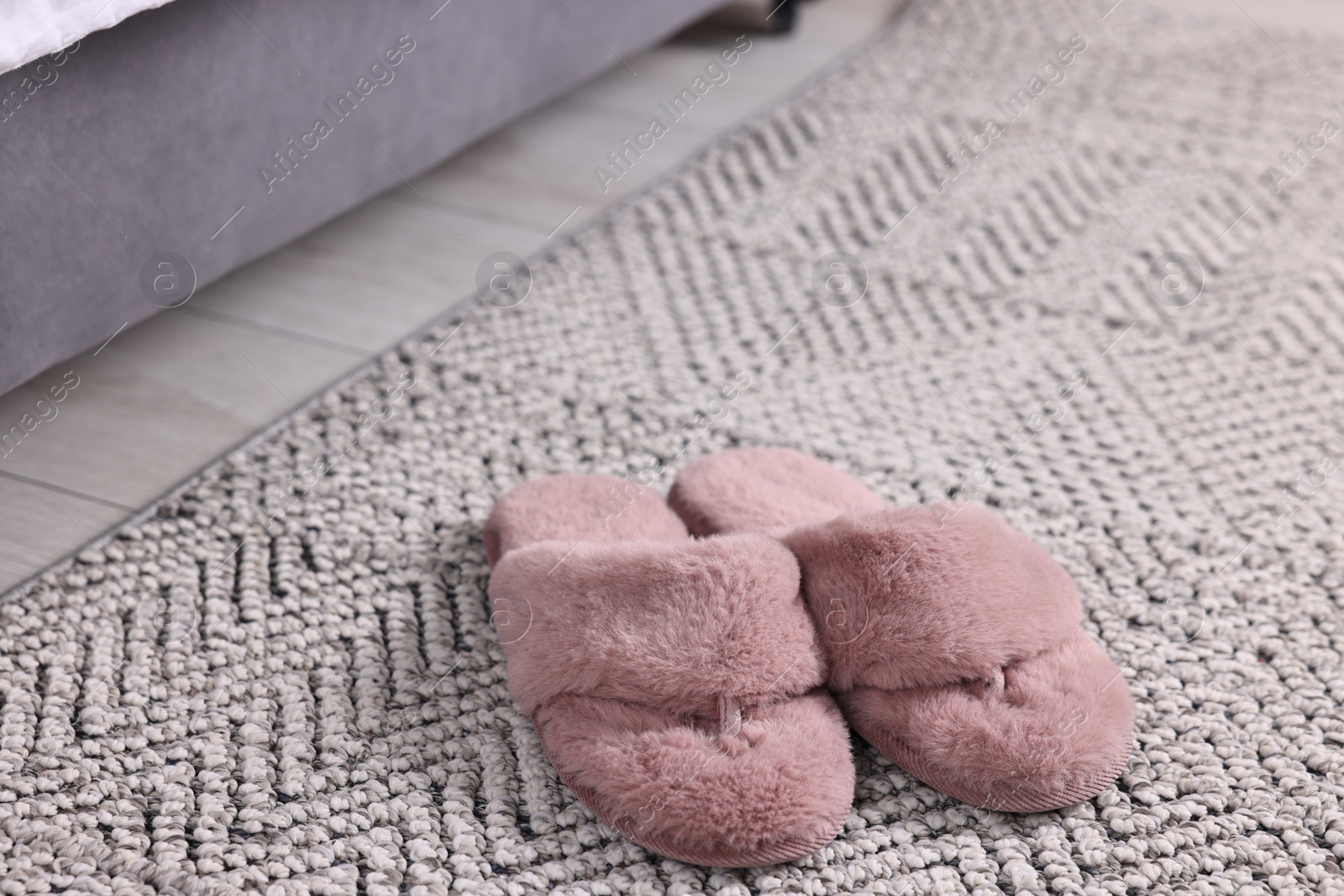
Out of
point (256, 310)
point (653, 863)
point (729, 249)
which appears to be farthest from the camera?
point (729, 249)

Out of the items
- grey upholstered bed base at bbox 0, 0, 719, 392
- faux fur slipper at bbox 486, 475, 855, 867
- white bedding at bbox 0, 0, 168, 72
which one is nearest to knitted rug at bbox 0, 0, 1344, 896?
faux fur slipper at bbox 486, 475, 855, 867

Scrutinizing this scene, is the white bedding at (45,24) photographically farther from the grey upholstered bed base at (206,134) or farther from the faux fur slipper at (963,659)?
the faux fur slipper at (963,659)

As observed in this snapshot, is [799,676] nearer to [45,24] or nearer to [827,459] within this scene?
[827,459]

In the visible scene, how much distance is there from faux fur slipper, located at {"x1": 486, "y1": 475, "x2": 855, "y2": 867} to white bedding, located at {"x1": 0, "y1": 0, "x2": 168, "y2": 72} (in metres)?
0.47

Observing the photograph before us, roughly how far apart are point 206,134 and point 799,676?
26.2 inches

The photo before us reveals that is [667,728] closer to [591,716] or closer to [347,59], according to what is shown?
[591,716]

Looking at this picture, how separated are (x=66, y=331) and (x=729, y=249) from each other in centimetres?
71

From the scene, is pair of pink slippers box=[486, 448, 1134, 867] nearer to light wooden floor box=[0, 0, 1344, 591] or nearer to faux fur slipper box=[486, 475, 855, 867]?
faux fur slipper box=[486, 475, 855, 867]

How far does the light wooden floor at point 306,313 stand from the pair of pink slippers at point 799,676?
0.40m

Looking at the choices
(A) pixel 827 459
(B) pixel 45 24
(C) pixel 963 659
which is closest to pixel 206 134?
(B) pixel 45 24

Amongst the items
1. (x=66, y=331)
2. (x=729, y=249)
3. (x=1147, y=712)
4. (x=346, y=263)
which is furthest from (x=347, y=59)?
(x=1147, y=712)

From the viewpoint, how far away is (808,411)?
3.37 feet

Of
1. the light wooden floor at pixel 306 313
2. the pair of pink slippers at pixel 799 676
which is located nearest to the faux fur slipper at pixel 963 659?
the pair of pink slippers at pixel 799 676

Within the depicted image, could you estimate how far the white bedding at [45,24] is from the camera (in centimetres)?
72
